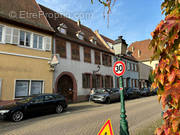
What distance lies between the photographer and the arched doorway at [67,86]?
49.4 ft

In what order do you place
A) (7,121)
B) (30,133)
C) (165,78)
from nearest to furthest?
(165,78) < (30,133) < (7,121)

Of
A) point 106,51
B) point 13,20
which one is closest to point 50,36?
point 13,20

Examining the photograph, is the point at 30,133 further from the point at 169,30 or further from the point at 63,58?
the point at 63,58

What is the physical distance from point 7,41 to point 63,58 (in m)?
5.81

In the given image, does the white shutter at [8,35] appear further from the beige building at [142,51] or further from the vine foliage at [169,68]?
the beige building at [142,51]

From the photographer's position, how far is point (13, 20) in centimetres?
1161

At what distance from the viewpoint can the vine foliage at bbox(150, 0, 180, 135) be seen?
1.16 meters

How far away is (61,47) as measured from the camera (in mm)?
15539

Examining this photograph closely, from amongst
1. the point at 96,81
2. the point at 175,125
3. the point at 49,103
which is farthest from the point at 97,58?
the point at 175,125

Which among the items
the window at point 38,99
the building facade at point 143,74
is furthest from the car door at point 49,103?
the building facade at point 143,74

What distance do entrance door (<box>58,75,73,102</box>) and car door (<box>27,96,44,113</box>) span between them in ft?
19.9

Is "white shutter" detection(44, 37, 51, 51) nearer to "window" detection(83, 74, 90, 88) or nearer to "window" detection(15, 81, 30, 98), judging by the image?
"window" detection(15, 81, 30, 98)

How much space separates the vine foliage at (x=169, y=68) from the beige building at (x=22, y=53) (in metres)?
11.9

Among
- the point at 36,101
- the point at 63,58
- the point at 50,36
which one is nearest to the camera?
the point at 36,101
